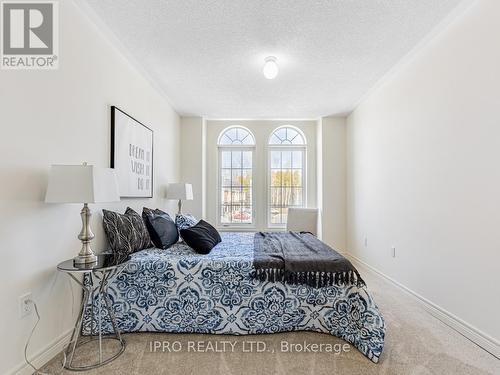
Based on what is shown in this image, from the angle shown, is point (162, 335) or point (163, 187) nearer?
point (162, 335)

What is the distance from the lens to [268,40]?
102 inches

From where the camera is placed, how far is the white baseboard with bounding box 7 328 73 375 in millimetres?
1631

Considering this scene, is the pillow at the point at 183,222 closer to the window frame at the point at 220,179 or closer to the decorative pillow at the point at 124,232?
the decorative pillow at the point at 124,232

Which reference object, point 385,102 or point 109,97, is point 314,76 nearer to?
point 385,102

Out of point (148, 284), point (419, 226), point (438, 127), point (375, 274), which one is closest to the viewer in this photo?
point (148, 284)

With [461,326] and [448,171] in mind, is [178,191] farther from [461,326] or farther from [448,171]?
[461,326]

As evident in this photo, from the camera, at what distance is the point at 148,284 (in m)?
2.21

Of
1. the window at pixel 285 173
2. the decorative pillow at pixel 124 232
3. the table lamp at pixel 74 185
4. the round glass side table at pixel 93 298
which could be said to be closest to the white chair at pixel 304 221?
the window at pixel 285 173

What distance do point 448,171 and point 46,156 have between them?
2.98 meters

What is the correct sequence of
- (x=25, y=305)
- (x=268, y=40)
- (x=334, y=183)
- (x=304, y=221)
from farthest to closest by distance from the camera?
(x=334, y=183), (x=304, y=221), (x=268, y=40), (x=25, y=305)

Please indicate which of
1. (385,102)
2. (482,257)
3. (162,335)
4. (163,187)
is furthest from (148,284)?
(385,102)

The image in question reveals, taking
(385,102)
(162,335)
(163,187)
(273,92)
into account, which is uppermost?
(273,92)

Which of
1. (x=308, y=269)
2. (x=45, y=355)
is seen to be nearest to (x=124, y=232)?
(x=45, y=355)

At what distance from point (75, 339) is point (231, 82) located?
298 centimetres
